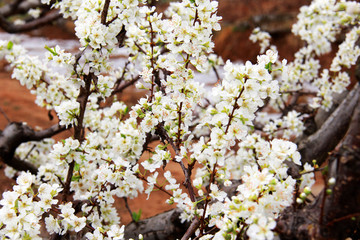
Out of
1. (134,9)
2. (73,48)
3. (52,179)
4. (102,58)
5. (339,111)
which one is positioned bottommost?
(52,179)

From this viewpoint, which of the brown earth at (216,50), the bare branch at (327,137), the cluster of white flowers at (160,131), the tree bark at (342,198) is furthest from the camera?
the brown earth at (216,50)

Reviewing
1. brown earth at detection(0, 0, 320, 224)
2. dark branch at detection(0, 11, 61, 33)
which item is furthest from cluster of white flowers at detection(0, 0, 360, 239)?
dark branch at detection(0, 11, 61, 33)

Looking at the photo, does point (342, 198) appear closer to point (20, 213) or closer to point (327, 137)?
point (20, 213)

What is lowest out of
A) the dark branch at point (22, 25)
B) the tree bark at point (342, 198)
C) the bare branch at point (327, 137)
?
the tree bark at point (342, 198)

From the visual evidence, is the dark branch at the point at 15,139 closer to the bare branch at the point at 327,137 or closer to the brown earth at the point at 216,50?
the brown earth at the point at 216,50

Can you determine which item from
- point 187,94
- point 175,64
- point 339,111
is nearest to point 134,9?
point 175,64

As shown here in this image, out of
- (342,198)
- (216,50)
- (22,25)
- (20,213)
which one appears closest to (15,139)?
(20,213)

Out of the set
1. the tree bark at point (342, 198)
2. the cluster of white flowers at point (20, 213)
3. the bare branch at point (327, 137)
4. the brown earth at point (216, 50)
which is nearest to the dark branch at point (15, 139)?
the brown earth at point (216, 50)

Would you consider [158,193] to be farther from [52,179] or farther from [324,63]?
[324,63]

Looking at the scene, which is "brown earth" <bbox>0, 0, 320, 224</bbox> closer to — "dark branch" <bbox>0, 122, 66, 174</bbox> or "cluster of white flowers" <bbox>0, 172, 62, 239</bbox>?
"dark branch" <bbox>0, 122, 66, 174</bbox>
